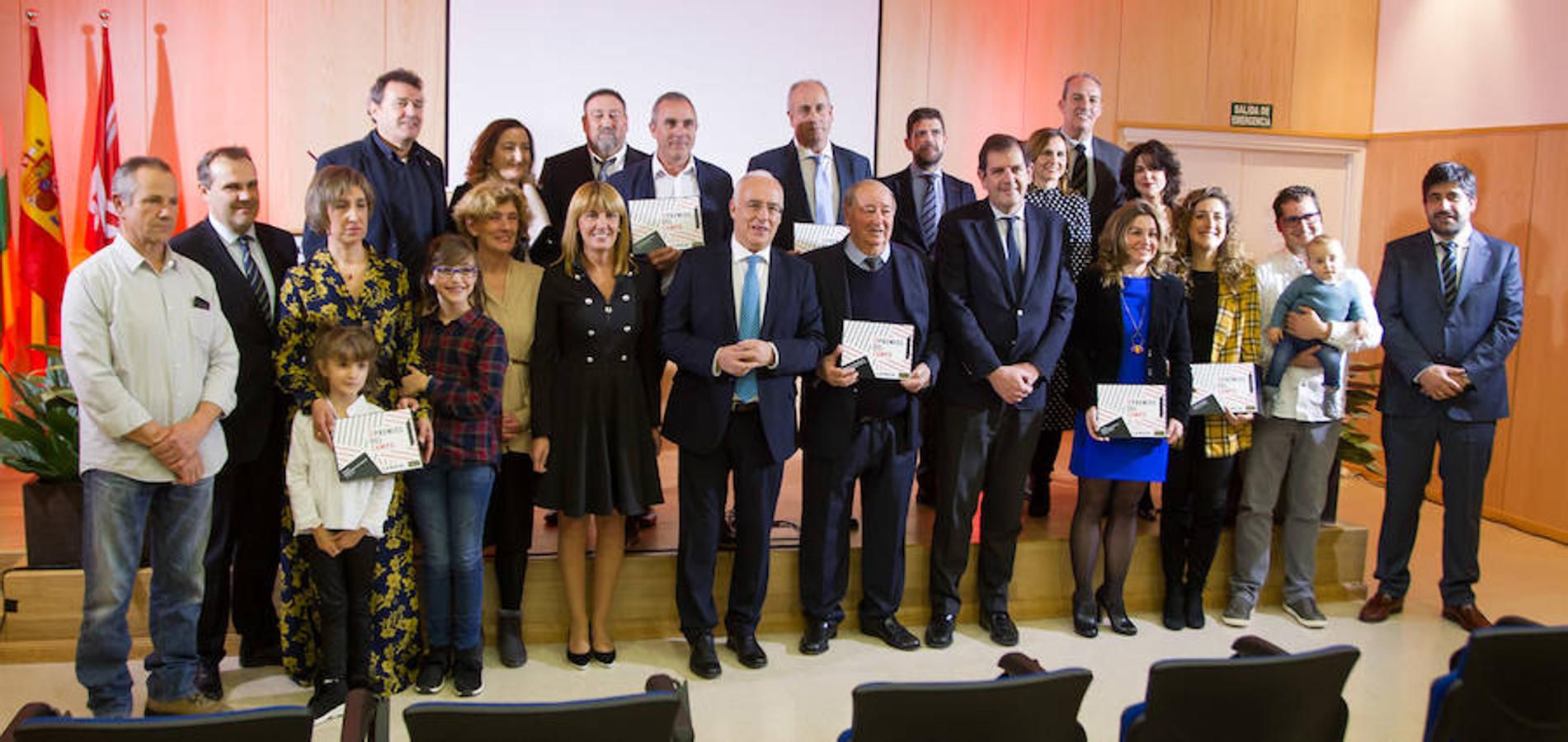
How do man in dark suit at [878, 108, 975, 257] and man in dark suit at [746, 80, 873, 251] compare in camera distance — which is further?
man in dark suit at [878, 108, 975, 257]

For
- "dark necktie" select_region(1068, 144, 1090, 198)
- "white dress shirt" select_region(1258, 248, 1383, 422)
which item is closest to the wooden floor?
"white dress shirt" select_region(1258, 248, 1383, 422)

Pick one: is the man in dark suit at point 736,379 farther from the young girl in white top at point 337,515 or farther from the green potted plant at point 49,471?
the green potted plant at point 49,471

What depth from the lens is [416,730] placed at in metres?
1.98

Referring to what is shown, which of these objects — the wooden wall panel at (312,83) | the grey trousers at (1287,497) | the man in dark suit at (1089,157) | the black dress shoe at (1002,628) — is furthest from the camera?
the wooden wall panel at (312,83)

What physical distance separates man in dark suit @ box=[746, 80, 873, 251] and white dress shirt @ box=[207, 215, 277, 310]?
1.82 m

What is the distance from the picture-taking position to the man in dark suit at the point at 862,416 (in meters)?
4.19

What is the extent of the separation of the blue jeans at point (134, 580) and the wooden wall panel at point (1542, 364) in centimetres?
640

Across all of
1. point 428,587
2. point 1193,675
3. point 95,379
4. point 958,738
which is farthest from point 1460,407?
point 95,379

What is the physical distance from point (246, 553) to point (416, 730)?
2302 millimetres

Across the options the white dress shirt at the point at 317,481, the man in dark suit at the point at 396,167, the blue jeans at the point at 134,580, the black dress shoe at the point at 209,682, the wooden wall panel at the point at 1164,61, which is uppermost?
the wooden wall panel at the point at 1164,61

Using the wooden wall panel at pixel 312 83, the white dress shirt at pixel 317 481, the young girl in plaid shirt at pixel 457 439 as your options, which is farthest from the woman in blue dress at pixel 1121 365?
the wooden wall panel at pixel 312 83

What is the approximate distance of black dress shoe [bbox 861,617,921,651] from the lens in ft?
14.6

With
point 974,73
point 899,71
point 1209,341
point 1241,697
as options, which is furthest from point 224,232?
point 974,73

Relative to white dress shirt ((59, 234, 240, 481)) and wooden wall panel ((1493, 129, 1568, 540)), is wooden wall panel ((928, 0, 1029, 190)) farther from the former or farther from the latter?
white dress shirt ((59, 234, 240, 481))
